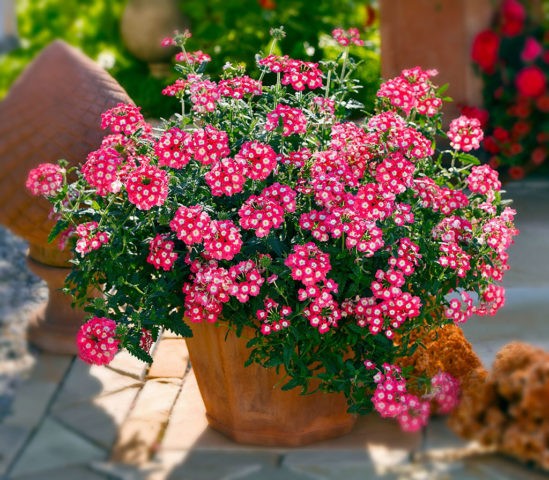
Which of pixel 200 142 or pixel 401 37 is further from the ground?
pixel 401 37

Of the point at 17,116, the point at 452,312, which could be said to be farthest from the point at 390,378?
the point at 17,116

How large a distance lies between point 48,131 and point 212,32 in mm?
2618

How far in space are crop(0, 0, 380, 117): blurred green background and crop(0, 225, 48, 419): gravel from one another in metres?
1.37

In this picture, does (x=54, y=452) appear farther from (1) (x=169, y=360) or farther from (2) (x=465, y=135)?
(2) (x=465, y=135)

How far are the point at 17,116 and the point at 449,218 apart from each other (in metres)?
1.69

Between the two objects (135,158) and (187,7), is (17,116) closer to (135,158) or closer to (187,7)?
(135,158)

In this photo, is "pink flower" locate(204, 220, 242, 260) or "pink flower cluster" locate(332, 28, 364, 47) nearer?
"pink flower" locate(204, 220, 242, 260)

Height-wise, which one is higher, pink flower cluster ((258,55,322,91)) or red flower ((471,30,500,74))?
red flower ((471,30,500,74))

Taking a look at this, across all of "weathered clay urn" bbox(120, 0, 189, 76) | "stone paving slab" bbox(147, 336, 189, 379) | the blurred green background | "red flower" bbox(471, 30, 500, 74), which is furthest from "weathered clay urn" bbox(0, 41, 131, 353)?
"weathered clay urn" bbox(120, 0, 189, 76)

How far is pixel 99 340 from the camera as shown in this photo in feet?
9.86

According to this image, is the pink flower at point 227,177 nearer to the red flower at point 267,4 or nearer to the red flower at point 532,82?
the red flower at point 532,82

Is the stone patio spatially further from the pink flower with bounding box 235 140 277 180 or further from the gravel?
the pink flower with bounding box 235 140 277 180

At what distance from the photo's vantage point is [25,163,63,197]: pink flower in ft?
10.3

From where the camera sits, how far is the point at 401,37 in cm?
511
